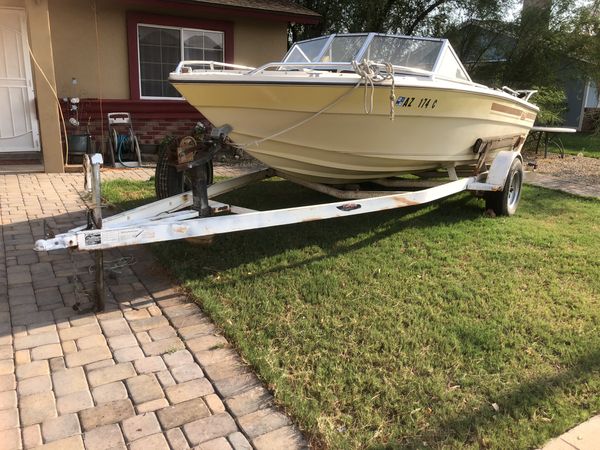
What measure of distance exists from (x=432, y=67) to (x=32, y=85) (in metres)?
7.01

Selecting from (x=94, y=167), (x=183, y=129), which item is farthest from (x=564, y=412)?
(x=183, y=129)

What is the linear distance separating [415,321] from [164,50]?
27.7 feet

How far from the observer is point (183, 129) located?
34.4 feet

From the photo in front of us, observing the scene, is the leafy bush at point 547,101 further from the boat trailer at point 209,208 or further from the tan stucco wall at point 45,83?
the tan stucco wall at point 45,83

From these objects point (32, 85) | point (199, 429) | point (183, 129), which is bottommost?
point (199, 429)

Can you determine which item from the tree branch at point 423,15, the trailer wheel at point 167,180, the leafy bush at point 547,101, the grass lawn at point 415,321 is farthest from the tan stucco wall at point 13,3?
the leafy bush at point 547,101

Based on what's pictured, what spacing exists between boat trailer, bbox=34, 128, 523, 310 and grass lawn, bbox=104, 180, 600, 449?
0.42m

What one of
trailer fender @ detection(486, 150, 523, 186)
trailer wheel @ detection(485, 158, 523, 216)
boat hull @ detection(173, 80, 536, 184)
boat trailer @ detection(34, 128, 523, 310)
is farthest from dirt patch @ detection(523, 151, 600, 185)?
boat hull @ detection(173, 80, 536, 184)

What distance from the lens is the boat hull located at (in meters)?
4.46

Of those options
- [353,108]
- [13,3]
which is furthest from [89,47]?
[353,108]

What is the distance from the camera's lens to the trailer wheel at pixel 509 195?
19.3ft

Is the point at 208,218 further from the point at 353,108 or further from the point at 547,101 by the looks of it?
the point at 547,101

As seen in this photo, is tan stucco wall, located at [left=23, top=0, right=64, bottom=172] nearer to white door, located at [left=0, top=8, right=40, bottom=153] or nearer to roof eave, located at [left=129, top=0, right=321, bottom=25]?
white door, located at [left=0, top=8, right=40, bottom=153]

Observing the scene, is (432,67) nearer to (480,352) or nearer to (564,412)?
A: (480,352)
